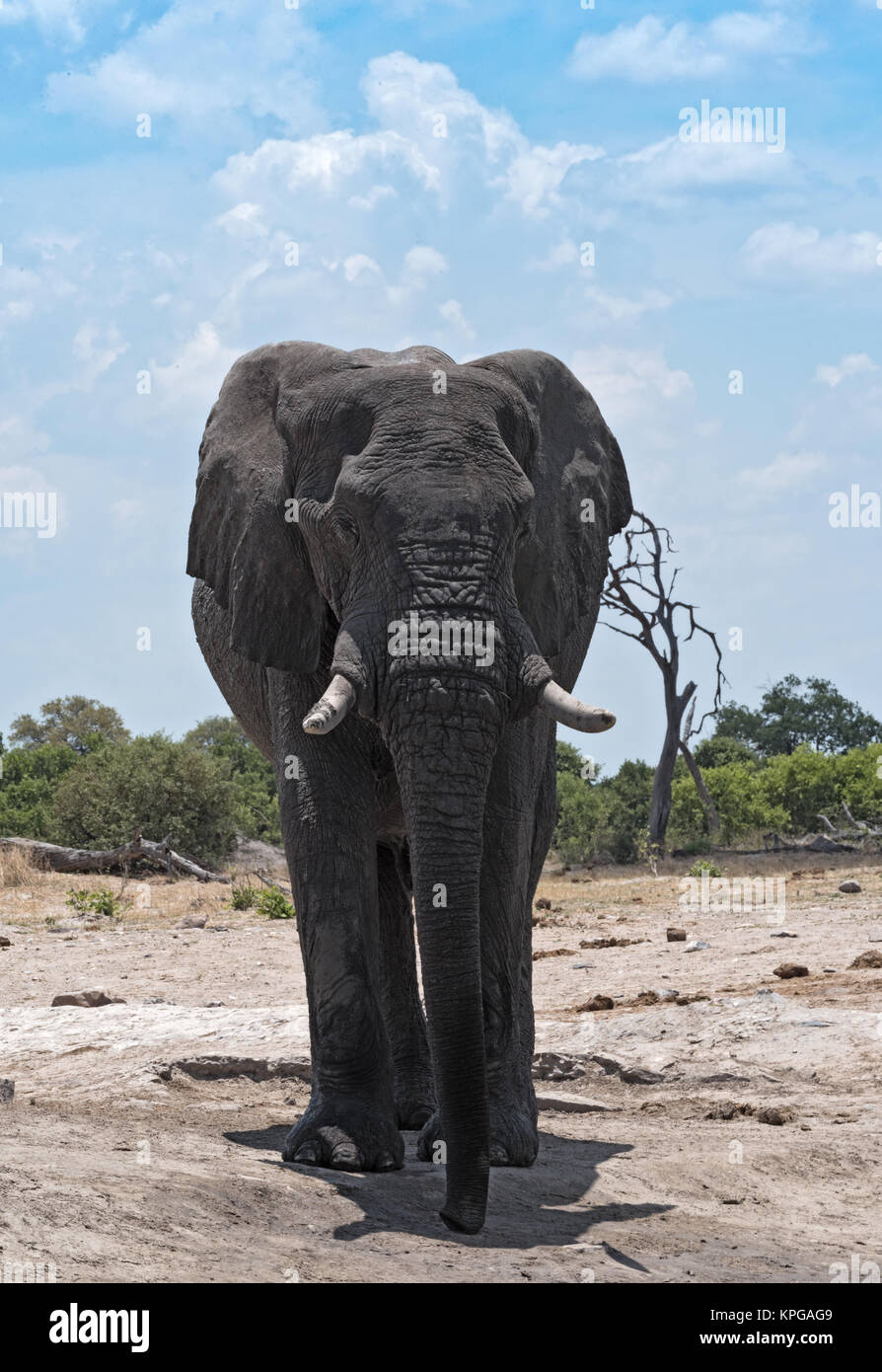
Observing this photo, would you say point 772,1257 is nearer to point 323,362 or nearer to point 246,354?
point 323,362

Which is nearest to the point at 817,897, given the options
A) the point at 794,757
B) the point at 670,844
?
the point at 670,844

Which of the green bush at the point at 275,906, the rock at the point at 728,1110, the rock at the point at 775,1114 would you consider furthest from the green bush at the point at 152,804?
the rock at the point at 775,1114

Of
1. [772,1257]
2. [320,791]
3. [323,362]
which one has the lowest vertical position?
[772,1257]

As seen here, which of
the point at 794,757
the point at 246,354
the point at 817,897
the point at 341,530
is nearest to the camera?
the point at 341,530

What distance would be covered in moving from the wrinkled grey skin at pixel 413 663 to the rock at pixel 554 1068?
1958 millimetres

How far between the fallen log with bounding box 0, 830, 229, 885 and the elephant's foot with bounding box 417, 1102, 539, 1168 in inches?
683

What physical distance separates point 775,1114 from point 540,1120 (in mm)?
1258

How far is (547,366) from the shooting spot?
7.21 meters

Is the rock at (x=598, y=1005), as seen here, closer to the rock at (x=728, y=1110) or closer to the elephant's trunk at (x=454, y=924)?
the rock at (x=728, y=1110)

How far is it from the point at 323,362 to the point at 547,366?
1.16 meters

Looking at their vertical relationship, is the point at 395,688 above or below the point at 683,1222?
above

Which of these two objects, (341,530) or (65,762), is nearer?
(341,530)

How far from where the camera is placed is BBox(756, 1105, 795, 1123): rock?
26.9ft
